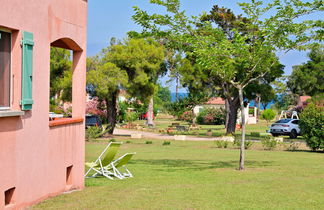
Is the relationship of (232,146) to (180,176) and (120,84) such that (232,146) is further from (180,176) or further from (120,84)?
(180,176)

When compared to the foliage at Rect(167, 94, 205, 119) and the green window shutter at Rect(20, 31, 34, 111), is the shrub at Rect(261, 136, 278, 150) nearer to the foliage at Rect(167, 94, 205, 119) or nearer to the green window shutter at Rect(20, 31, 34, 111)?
the green window shutter at Rect(20, 31, 34, 111)

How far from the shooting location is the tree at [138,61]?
1417 inches

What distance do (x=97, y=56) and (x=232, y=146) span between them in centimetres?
1267

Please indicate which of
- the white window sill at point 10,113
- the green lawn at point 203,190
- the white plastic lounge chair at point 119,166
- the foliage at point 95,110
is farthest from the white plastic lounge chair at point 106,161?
the foliage at point 95,110

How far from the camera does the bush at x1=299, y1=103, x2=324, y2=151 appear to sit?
25.4 meters

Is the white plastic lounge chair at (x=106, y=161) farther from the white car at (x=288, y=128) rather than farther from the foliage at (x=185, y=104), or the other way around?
the foliage at (x=185, y=104)

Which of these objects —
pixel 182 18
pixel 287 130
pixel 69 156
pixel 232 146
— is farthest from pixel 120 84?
pixel 69 156

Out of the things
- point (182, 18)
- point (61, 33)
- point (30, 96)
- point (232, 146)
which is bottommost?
point (232, 146)

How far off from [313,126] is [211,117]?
4028cm

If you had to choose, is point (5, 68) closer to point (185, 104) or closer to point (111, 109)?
point (111, 109)

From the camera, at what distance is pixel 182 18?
15891mm

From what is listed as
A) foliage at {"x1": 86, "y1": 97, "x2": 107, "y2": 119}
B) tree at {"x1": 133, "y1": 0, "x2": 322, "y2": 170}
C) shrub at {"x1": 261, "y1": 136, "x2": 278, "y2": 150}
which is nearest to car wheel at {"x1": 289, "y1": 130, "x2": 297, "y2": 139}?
shrub at {"x1": 261, "y1": 136, "x2": 278, "y2": 150}

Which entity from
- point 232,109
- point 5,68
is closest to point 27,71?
point 5,68

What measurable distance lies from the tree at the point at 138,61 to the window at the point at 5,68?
91.5ft
